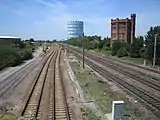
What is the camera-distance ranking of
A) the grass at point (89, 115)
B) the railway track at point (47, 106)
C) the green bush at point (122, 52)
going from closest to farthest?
the grass at point (89, 115) < the railway track at point (47, 106) < the green bush at point (122, 52)

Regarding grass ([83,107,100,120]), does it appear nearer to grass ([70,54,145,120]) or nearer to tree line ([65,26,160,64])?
grass ([70,54,145,120])

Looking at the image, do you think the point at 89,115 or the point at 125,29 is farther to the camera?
the point at 125,29

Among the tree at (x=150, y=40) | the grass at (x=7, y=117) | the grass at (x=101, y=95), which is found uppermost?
the tree at (x=150, y=40)

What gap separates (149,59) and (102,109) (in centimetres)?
3349

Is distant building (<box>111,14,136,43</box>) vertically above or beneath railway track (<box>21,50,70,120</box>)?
above

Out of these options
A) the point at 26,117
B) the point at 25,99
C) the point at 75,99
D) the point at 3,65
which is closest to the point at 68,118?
the point at 26,117

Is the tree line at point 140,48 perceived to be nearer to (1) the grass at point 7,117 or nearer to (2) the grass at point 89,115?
(2) the grass at point 89,115

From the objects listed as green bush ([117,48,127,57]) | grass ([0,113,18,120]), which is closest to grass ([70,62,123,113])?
grass ([0,113,18,120])

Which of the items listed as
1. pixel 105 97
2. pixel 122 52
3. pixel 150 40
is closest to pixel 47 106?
pixel 105 97

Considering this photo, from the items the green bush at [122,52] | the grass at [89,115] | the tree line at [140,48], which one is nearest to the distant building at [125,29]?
the tree line at [140,48]

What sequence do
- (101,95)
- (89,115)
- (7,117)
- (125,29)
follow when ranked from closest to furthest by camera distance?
1. (7,117)
2. (89,115)
3. (101,95)
4. (125,29)

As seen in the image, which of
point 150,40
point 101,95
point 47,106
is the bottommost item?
point 101,95

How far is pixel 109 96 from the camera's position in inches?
793

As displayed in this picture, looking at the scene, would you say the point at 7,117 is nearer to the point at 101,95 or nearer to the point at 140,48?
the point at 101,95
